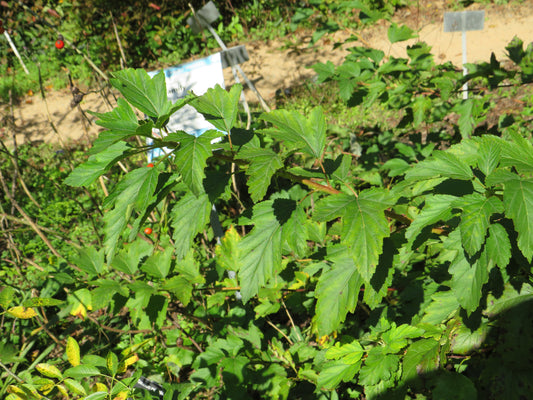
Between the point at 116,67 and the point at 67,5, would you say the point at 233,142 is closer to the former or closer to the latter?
the point at 116,67

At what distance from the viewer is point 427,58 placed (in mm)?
2541

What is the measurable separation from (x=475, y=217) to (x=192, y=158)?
2.56 feet

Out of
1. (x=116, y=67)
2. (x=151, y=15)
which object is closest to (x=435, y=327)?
(x=116, y=67)

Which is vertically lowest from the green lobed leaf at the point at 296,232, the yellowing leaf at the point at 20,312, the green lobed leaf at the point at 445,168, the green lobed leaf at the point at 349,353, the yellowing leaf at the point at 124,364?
the green lobed leaf at the point at 349,353

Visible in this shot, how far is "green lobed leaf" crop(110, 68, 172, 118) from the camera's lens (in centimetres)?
124

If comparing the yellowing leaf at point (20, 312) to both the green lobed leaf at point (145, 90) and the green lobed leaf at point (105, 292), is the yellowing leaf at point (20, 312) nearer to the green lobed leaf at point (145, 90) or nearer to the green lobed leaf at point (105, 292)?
the green lobed leaf at point (105, 292)

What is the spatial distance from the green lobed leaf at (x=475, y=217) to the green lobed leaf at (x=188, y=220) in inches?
29.1

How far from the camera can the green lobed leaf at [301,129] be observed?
1.32m

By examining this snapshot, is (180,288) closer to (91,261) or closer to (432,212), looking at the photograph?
(91,261)

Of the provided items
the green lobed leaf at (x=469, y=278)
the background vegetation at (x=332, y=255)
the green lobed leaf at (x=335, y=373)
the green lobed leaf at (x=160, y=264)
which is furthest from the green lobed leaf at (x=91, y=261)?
the green lobed leaf at (x=469, y=278)

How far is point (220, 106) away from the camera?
4.37ft

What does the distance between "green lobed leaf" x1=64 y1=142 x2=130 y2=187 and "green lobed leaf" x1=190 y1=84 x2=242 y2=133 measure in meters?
0.28

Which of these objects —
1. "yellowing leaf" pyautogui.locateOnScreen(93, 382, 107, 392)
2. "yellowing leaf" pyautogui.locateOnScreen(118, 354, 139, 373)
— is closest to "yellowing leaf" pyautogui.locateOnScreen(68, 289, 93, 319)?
"yellowing leaf" pyautogui.locateOnScreen(118, 354, 139, 373)

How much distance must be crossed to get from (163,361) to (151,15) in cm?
824
